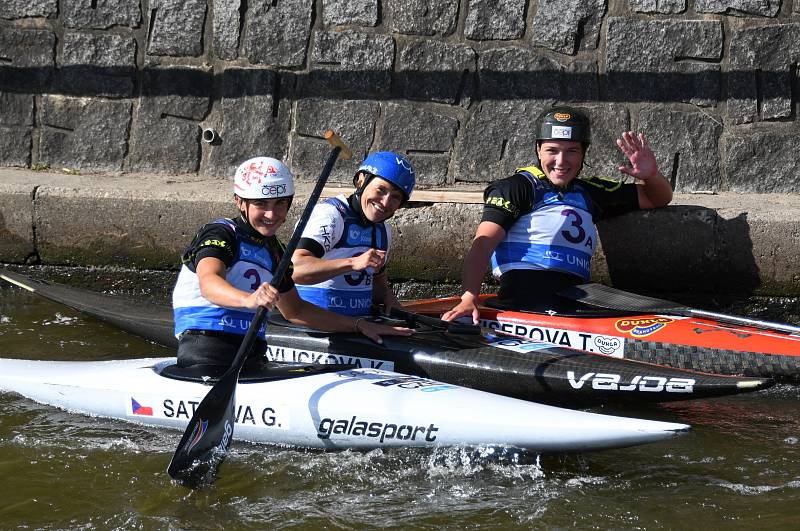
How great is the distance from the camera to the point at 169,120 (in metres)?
7.24

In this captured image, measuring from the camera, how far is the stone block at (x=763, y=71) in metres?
6.46

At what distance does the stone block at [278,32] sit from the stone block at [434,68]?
682mm

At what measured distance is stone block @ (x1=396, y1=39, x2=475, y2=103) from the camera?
22.4 feet

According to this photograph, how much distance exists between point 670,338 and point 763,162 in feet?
6.23

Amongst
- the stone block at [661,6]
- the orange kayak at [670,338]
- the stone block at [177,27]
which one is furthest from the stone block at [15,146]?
the stone block at [661,6]

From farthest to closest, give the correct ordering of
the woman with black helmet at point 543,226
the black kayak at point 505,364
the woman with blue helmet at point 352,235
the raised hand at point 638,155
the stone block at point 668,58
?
the stone block at point 668,58, the raised hand at point 638,155, the woman with black helmet at point 543,226, the woman with blue helmet at point 352,235, the black kayak at point 505,364

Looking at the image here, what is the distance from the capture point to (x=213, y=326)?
4.53m

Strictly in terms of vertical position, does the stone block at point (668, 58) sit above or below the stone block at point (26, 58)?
above

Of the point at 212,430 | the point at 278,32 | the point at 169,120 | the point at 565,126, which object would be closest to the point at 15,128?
the point at 169,120

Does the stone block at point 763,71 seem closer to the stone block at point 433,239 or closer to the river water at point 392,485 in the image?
the stone block at point 433,239

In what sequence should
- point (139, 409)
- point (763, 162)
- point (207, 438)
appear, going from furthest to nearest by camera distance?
point (763, 162)
point (139, 409)
point (207, 438)

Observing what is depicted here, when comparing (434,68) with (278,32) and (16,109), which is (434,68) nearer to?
(278,32)

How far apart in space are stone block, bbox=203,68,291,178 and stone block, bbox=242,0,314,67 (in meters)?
0.12

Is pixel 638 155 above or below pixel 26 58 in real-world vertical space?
below
